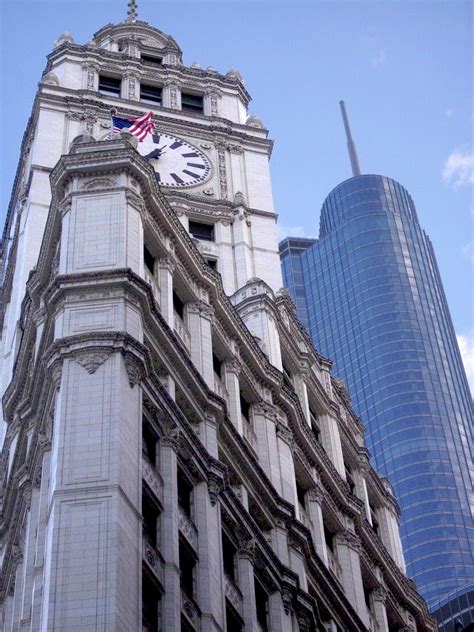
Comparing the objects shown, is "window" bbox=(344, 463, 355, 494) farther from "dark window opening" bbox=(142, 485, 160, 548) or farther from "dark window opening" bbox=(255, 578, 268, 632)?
"dark window opening" bbox=(142, 485, 160, 548)

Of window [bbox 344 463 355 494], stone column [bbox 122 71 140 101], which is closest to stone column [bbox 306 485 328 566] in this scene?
window [bbox 344 463 355 494]

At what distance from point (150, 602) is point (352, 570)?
1906 cm

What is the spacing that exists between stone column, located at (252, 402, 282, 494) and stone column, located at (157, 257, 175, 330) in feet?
19.4

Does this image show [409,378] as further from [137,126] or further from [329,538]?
[329,538]

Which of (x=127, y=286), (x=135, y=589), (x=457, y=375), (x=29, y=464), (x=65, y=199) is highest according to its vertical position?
(x=457, y=375)

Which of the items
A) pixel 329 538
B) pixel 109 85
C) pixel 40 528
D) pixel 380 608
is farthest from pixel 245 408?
pixel 109 85

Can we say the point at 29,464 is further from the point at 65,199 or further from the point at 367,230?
the point at 367,230

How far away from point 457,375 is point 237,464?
448 ft

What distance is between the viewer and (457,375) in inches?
7032

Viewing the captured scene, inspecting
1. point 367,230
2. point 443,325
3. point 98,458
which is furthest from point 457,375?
point 98,458

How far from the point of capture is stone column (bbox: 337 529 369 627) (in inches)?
2004

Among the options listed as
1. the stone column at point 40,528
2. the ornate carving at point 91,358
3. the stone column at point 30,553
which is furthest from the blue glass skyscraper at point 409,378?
the ornate carving at point 91,358

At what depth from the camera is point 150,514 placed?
122 feet

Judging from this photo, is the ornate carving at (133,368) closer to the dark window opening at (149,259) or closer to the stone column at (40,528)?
the stone column at (40,528)
